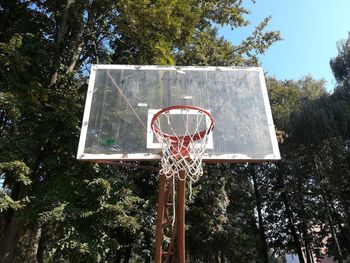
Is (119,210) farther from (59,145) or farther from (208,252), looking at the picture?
(208,252)

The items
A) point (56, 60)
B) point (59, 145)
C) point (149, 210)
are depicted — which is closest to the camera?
point (59, 145)

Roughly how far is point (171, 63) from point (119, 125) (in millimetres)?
4978

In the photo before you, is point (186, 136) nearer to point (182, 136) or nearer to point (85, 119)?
point (182, 136)

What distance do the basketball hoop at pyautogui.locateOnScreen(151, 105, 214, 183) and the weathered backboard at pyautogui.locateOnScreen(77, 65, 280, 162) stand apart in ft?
0.75

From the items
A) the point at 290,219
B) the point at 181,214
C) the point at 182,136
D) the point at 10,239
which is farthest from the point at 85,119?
the point at 290,219

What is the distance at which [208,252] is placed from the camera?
22.2m

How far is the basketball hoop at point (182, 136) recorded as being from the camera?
21.4 ft

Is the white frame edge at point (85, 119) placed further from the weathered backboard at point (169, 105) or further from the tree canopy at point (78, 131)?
the tree canopy at point (78, 131)

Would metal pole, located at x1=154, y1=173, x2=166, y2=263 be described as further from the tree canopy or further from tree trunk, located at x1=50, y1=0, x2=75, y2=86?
tree trunk, located at x1=50, y1=0, x2=75, y2=86

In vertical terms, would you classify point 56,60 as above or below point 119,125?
above

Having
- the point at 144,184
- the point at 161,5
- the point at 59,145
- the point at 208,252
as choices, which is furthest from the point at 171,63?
the point at 208,252

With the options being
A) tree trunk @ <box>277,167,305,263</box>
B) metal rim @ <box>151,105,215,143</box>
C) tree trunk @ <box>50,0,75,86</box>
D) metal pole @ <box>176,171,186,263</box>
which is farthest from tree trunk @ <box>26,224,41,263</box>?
tree trunk @ <box>277,167,305,263</box>

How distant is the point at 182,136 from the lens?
679cm

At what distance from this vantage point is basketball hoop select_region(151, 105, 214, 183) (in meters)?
6.51
